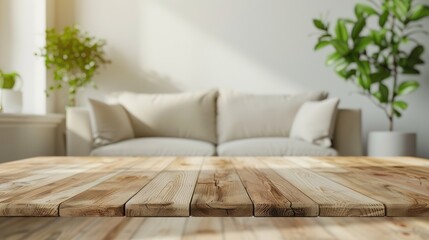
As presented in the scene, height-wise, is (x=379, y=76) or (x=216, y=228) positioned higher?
(x=379, y=76)

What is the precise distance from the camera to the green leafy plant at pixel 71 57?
378cm

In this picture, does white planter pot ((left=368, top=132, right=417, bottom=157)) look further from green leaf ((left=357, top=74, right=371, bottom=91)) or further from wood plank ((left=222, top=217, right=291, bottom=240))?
wood plank ((left=222, top=217, right=291, bottom=240))

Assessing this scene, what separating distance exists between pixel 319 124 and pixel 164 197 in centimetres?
234

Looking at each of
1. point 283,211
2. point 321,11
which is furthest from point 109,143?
point 283,211

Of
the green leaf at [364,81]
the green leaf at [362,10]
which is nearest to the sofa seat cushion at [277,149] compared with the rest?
the green leaf at [364,81]

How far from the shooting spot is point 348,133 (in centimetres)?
331

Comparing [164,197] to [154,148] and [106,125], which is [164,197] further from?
[106,125]

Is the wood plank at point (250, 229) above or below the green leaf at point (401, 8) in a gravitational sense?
below

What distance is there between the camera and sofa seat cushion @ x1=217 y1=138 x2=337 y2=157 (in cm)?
310

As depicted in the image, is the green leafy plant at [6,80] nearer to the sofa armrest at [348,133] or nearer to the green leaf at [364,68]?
the sofa armrest at [348,133]

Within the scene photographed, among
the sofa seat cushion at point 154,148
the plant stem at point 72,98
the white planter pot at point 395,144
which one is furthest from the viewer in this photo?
the plant stem at point 72,98

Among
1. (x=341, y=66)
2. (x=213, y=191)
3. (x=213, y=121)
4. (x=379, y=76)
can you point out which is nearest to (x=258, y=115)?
(x=213, y=121)

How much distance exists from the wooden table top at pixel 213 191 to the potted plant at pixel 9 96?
1.76 m

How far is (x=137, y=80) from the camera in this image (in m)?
4.19
